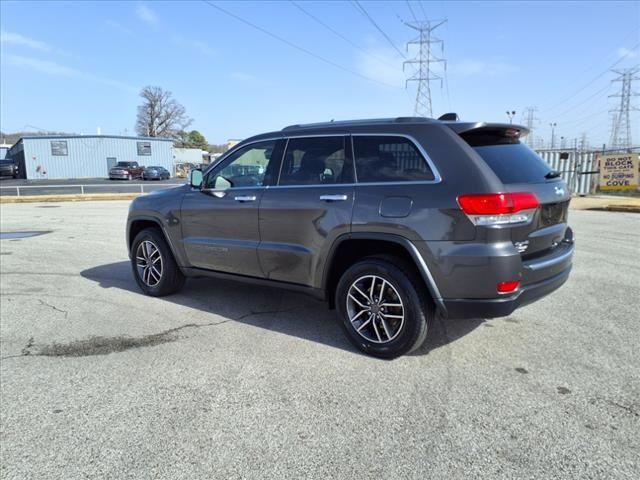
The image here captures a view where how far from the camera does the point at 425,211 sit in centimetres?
339

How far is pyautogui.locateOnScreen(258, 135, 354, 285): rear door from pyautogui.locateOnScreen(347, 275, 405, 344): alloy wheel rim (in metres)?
0.42

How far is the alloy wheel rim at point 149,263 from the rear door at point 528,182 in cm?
381

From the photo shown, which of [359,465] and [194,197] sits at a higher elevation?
[194,197]

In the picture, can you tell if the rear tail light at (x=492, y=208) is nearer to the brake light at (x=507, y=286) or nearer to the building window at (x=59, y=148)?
the brake light at (x=507, y=286)

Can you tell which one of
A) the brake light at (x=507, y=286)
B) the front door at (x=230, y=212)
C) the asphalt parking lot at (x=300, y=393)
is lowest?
the asphalt parking lot at (x=300, y=393)

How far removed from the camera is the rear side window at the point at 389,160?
354cm

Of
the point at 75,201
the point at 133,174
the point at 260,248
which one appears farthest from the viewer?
the point at 133,174

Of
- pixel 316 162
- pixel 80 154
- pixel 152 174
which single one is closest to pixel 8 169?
pixel 80 154

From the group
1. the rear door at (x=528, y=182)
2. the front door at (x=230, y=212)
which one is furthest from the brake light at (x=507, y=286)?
the front door at (x=230, y=212)

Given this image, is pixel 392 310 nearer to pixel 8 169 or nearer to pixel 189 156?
pixel 8 169

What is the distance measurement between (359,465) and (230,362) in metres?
1.62

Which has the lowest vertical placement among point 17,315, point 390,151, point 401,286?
point 17,315

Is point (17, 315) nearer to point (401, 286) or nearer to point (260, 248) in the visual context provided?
point (260, 248)

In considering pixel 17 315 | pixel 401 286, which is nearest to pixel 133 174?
pixel 17 315
